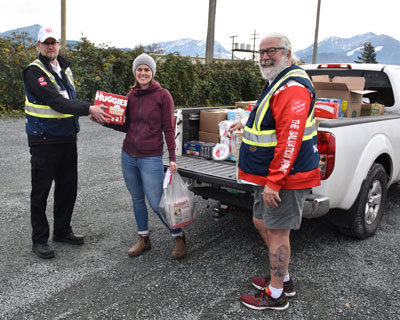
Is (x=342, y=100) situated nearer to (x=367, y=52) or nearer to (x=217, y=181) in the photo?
(x=217, y=181)

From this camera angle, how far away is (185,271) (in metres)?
3.49

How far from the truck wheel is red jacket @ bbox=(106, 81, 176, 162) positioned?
195cm

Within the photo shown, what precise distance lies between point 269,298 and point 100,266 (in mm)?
1529

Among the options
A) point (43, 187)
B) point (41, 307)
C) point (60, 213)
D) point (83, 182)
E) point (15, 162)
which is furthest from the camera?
point (15, 162)

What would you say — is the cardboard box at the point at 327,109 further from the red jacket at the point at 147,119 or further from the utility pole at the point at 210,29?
the utility pole at the point at 210,29

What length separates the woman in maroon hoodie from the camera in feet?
11.5

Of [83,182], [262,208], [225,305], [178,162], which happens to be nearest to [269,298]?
[225,305]

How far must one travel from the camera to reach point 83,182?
6047 millimetres

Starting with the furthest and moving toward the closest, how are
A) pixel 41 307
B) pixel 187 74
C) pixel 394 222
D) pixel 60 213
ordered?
1. pixel 187 74
2. pixel 394 222
3. pixel 60 213
4. pixel 41 307

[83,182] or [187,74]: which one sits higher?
[187,74]

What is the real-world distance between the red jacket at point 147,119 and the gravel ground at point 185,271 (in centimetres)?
106

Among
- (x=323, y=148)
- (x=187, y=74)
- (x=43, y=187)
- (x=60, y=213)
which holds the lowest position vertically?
(x=60, y=213)

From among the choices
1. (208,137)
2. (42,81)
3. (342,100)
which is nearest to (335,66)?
(342,100)

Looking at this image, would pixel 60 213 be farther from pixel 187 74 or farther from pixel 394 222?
pixel 187 74
